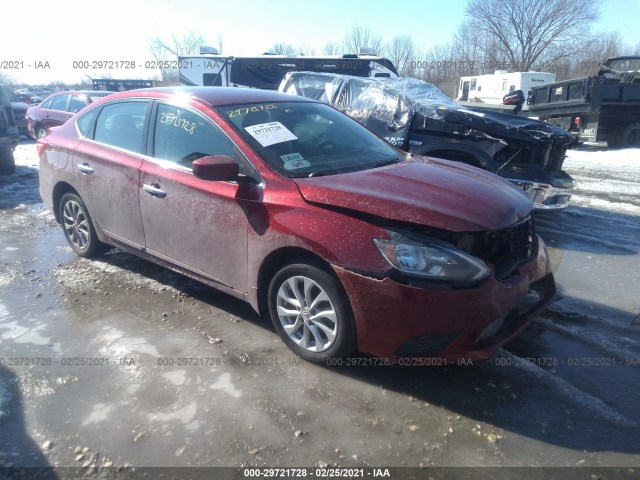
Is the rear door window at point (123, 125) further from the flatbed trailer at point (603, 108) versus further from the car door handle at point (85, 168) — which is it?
the flatbed trailer at point (603, 108)

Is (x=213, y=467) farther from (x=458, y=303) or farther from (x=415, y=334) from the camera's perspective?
(x=458, y=303)

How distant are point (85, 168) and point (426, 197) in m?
3.35

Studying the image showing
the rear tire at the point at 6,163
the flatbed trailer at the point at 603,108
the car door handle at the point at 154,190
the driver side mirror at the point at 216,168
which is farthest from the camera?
the flatbed trailer at the point at 603,108

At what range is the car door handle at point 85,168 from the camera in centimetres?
469

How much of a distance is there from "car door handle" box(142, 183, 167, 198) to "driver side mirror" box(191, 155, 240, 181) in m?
0.74

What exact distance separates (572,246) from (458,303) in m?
3.76

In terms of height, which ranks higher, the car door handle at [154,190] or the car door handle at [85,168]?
the car door handle at [85,168]

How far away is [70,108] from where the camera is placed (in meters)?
13.4

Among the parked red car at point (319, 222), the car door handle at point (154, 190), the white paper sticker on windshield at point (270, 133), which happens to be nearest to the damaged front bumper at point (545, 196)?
the parked red car at point (319, 222)

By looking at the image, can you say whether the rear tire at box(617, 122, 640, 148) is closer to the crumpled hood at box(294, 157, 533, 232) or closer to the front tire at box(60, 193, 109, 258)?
the crumpled hood at box(294, 157, 533, 232)

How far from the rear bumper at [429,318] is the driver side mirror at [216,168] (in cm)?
100

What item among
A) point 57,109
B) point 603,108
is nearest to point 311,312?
point 57,109

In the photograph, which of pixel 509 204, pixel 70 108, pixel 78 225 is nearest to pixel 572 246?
pixel 509 204

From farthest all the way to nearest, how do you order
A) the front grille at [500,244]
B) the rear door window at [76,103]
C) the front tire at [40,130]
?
the front tire at [40,130] → the rear door window at [76,103] → the front grille at [500,244]
